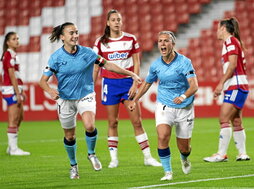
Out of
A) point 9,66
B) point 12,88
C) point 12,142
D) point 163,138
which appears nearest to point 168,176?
point 163,138

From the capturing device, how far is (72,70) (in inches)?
310

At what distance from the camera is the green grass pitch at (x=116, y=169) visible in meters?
7.16

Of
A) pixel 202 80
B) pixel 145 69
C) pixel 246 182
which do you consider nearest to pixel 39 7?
pixel 145 69

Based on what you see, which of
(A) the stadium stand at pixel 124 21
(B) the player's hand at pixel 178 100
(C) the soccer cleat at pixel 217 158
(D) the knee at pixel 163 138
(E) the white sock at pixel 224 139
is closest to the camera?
(B) the player's hand at pixel 178 100

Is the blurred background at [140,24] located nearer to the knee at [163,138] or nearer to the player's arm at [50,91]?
the player's arm at [50,91]

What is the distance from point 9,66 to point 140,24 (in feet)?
38.5

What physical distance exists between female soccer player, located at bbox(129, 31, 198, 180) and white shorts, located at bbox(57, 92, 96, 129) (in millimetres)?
665

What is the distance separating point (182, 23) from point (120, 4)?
2376 mm

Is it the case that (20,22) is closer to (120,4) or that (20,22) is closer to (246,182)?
(120,4)

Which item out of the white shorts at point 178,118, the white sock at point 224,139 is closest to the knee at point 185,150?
the white shorts at point 178,118

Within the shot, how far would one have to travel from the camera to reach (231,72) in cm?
898

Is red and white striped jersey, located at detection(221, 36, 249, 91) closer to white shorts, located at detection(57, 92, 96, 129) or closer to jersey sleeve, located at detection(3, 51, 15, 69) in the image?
white shorts, located at detection(57, 92, 96, 129)

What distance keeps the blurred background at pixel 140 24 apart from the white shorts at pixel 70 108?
11.6 meters

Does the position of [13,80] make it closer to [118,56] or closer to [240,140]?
[118,56]
